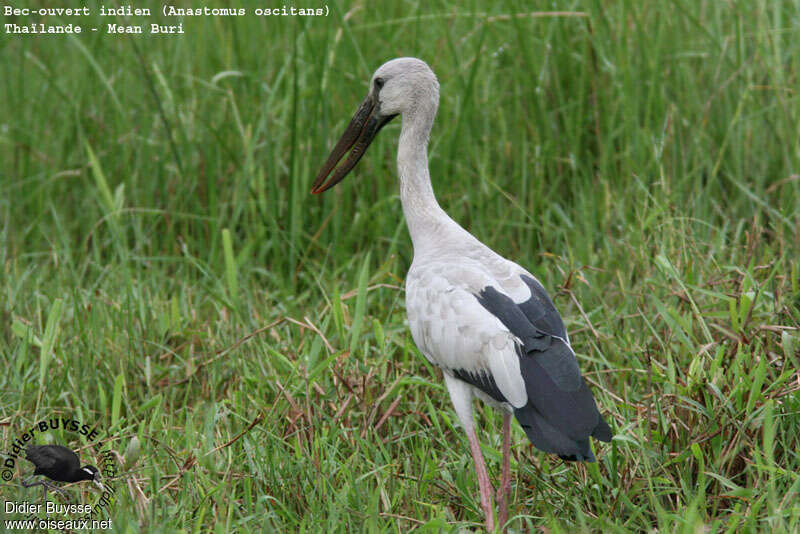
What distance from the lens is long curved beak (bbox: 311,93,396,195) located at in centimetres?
379

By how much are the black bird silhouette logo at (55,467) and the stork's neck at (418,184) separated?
1.41m

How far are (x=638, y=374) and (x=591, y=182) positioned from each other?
1.81 metres

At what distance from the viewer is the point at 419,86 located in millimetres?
3639

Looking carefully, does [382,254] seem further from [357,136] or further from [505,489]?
[505,489]

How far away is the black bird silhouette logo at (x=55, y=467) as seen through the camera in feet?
10.2

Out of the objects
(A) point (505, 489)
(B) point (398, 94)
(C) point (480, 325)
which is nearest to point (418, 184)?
(B) point (398, 94)

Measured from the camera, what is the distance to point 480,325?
3047 mm

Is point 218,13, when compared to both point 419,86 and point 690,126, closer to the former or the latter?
point 419,86

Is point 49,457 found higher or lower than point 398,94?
lower

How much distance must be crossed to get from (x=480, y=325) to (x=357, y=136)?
1189 mm

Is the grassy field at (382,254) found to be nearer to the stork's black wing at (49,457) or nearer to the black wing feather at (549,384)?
the stork's black wing at (49,457)

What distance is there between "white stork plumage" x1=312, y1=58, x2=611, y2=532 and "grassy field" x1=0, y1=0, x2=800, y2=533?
30cm

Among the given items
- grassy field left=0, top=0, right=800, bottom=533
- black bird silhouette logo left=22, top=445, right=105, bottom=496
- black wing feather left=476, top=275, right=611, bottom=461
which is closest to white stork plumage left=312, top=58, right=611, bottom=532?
black wing feather left=476, top=275, right=611, bottom=461

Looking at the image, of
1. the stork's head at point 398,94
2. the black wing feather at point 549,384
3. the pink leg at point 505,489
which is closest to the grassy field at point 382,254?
the pink leg at point 505,489
